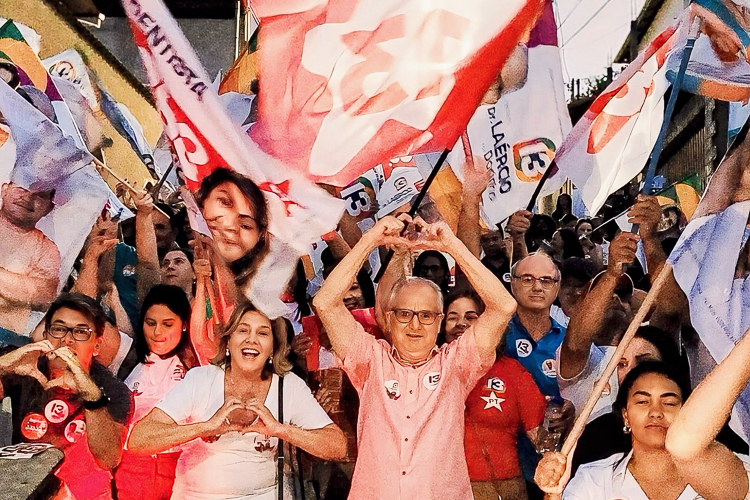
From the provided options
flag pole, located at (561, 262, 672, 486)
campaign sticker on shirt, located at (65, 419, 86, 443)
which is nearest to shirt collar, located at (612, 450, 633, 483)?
flag pole, located at (561, 262, 672, 486)

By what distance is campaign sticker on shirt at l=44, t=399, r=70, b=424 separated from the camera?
4.57 meters

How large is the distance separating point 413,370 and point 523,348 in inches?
22.7

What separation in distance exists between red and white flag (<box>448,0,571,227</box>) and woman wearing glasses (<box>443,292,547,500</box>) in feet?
1.87

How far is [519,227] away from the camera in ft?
15.7

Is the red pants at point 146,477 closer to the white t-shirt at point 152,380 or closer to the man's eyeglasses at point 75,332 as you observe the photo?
the white t-shirt at point 152,380

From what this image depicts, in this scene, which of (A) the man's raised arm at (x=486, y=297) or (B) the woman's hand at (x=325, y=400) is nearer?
(A) the man's raised arm at (x=486, y=297)

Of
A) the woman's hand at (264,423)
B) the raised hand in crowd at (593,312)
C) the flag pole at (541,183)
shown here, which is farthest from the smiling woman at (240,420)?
the flag pole at (541,183)

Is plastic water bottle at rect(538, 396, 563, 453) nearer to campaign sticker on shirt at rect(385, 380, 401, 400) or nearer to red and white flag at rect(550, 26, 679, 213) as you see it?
campaign sticker on shirt at rect(385, 380, 401, 400)

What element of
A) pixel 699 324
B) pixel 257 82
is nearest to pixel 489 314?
pixel 699 324

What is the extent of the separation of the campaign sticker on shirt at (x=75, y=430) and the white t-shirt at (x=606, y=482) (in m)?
1.95

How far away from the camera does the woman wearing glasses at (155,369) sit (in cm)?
446

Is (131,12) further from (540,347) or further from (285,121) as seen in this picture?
(540,347)

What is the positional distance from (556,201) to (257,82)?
1.39 m

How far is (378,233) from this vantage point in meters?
4.21
